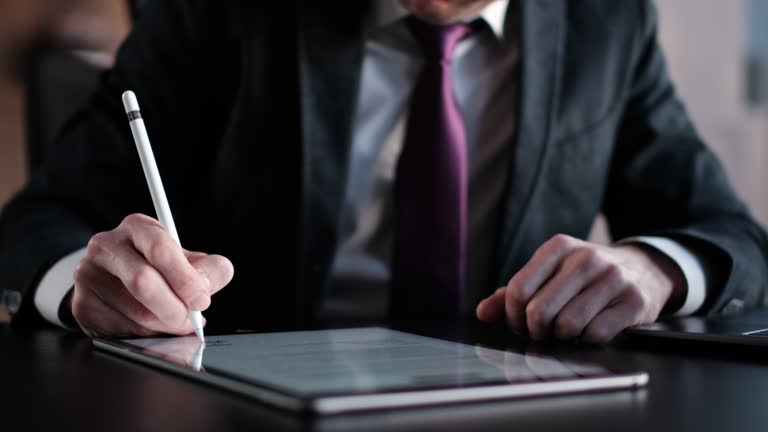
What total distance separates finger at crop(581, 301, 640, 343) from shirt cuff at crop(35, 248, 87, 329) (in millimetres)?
473

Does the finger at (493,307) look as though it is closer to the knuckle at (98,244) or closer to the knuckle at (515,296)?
the knuckle at (515,296)

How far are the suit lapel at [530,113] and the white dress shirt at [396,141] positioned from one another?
3cm

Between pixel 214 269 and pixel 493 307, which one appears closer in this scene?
pixel 214 269

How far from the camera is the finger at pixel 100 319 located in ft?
2.23

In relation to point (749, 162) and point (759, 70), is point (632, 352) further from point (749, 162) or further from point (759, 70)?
point (759, 70)

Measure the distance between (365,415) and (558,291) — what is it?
0.34 m

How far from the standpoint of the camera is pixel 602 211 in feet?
4.62

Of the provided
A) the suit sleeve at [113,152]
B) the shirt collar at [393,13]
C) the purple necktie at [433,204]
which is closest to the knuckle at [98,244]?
the suit sleeve at [113,152]

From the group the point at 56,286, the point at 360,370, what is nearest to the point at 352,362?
the point at 360,370

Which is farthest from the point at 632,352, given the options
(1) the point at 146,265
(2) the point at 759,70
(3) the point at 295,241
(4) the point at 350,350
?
(2) the point at 759,70

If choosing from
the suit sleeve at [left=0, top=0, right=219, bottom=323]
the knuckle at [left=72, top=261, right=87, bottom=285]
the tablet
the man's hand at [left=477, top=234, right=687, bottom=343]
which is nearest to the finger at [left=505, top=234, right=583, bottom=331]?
the man's hand at [left=477, top=234, right=687, bottom=343]

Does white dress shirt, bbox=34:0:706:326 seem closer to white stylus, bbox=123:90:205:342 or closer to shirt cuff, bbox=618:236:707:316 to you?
shirt cuff, bbox=618:236:707:316

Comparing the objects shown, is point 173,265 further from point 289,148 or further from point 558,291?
point 289,148

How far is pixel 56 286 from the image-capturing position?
2.78ft
